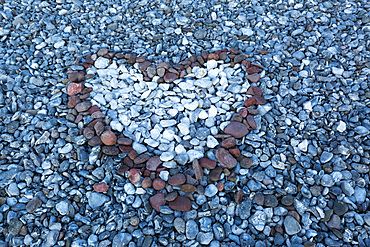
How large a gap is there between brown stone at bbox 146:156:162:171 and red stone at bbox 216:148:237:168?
443 millimetres

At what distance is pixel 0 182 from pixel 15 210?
26 centimetres

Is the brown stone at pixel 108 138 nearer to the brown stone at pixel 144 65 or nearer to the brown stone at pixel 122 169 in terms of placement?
the brown stone at pixel 122 169

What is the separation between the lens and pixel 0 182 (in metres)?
2.13

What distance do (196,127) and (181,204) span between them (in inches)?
26.3

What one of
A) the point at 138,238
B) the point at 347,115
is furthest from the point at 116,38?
the point at 347,115

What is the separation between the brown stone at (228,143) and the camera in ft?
7.48

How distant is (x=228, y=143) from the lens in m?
2.28

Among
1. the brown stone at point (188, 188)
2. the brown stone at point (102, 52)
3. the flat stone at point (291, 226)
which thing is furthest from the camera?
the brown stone at point (102, 52)

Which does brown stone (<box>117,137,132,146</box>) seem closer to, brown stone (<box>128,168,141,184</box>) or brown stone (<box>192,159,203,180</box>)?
brown stone (<box>128,168,141,184</box>)

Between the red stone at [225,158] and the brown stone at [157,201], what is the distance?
0.50 meters

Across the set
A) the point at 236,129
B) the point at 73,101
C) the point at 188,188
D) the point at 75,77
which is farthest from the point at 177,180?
the point at 75,77

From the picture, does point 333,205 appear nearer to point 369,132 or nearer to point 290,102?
point 369,132

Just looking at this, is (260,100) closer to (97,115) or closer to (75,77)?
(97,115)

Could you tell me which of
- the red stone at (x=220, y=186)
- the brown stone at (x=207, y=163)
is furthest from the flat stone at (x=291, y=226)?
the brown stone at (x=207, y=163)
